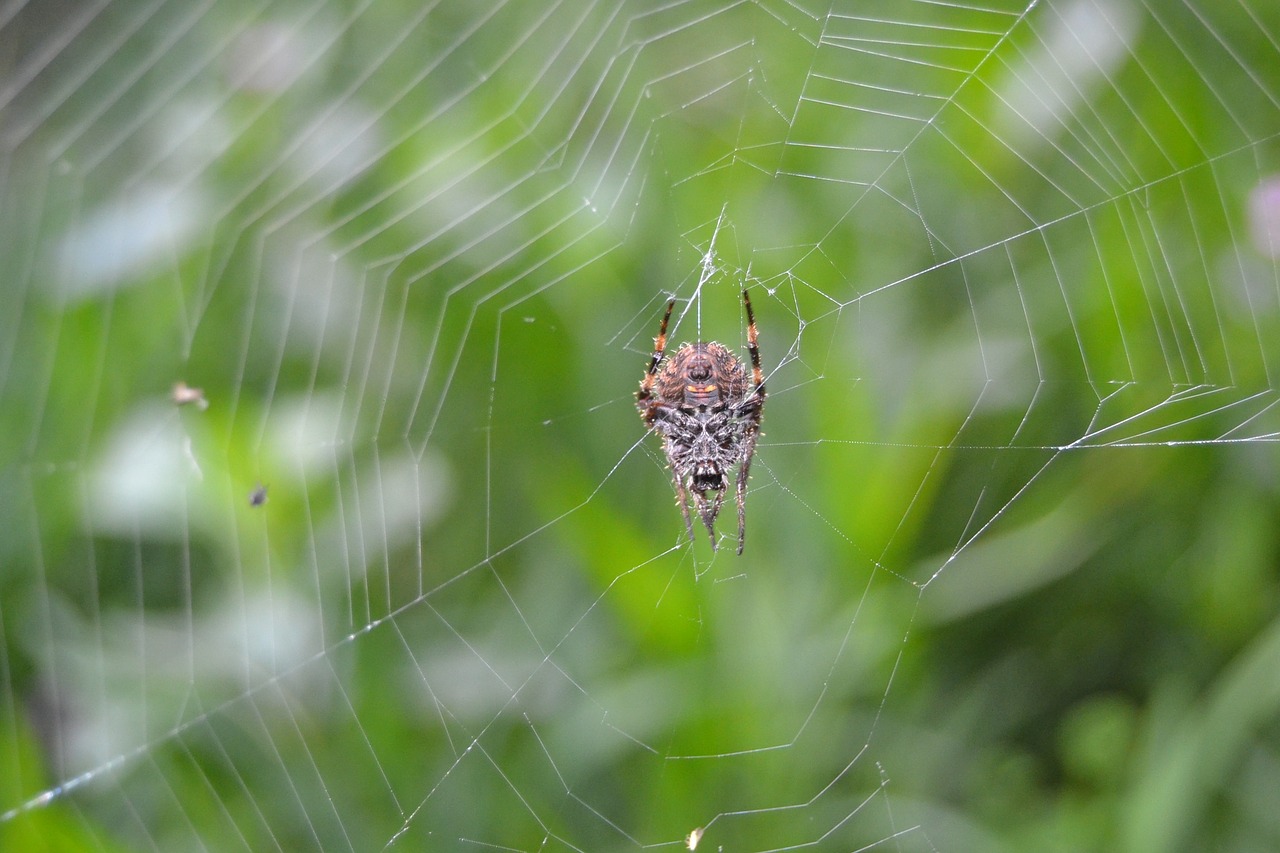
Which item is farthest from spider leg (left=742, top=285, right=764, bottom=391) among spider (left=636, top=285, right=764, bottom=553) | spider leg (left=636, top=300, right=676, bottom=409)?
spider leg (left=636, top=300, right=676, bottom=409)

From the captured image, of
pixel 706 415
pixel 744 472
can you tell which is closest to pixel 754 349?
pixel 706 415

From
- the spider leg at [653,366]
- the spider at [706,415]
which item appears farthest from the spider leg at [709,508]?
the spider leg at [653,366]

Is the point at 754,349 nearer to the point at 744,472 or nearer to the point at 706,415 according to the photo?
the point at 706,415

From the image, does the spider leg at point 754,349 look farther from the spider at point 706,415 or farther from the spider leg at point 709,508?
the spider leg at point 709,508

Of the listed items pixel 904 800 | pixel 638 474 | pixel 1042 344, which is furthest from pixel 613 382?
pixel 904 800

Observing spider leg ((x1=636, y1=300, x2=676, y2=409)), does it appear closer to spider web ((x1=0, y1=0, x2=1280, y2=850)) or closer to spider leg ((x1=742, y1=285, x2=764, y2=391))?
spider web ((x1=0, y1=0, x2=1280, y2=850))

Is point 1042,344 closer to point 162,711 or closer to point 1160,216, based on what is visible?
point 1160,216

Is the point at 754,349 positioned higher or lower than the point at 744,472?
higher
